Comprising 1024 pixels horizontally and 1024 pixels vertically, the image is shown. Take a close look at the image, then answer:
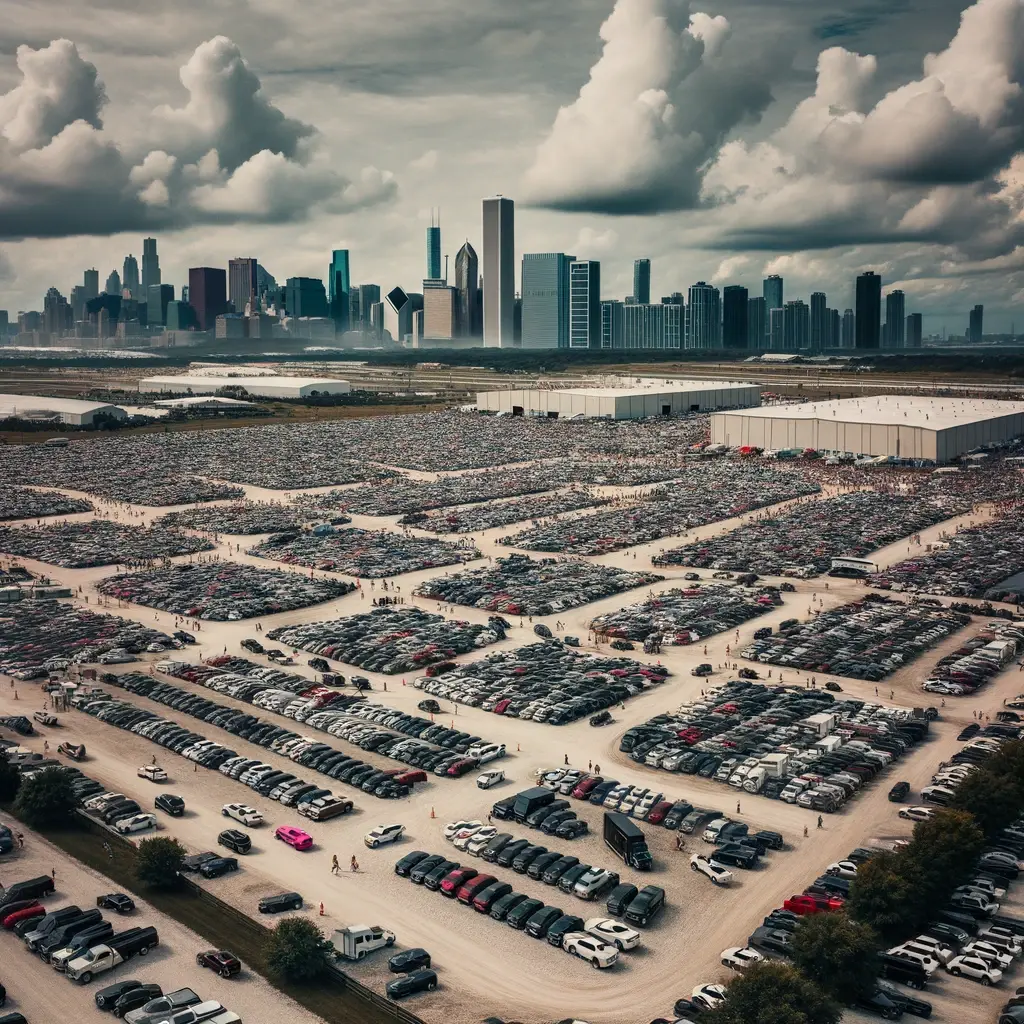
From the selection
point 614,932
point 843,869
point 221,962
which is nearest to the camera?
point 221,962

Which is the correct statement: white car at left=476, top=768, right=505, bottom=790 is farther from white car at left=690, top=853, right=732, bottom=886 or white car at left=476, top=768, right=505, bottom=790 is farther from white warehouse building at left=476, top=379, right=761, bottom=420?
white warehouse building at left=476, top=379, right=761, bottom=420

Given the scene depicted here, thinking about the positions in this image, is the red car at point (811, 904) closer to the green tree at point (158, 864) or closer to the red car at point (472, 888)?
the red car at point (472, 888)

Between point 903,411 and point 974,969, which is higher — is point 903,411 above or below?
above

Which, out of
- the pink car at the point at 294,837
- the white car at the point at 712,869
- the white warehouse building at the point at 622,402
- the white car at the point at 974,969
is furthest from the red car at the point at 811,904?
the white warehouse building at the point at 622,402

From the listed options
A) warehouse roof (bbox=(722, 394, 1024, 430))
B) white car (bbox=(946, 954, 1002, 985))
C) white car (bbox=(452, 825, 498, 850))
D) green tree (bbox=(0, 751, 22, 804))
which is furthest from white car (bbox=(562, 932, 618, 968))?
warehouse roof (bbox=(722, 394, 1024, 430))

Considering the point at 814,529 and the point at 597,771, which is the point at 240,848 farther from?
the point at 814,529

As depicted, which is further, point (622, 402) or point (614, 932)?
point (622, 402)

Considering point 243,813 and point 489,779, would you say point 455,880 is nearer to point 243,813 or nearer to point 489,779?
point 489,779

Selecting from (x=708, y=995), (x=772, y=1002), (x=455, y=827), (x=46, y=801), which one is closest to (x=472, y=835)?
(x=455, y=827)
